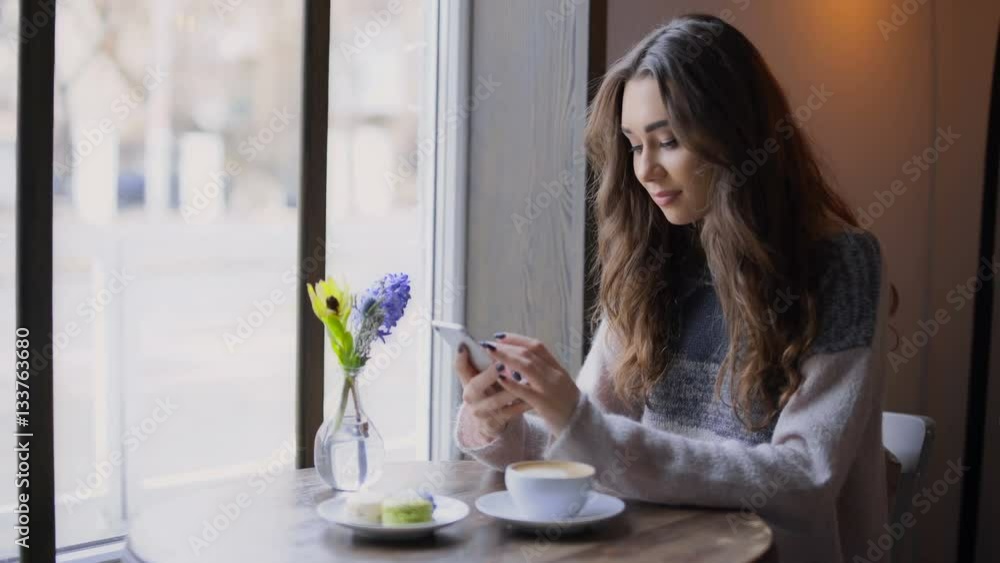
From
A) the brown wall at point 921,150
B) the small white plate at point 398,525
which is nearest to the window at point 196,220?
the small white plate at point 398,525

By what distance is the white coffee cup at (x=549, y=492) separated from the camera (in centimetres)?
133

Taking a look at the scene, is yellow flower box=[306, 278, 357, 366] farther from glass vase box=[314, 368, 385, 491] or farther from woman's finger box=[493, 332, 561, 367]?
woman's finger box=[493, 332, 561, 367]

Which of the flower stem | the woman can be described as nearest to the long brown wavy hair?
the woman

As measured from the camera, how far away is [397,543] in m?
1.31

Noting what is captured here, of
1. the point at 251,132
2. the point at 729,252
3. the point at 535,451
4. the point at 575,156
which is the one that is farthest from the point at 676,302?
the point at 251,132

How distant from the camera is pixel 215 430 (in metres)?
2.24

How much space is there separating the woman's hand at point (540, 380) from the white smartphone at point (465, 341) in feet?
0.09

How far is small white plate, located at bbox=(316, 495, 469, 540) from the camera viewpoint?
4.25 ft

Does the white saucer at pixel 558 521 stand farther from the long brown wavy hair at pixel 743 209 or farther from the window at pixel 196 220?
the window at pixel 196 220

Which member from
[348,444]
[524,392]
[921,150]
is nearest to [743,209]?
[524,392]

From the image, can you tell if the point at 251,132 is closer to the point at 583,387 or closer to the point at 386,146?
the point at 386,146

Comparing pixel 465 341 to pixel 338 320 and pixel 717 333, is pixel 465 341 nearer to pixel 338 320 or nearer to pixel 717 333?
pixel 338 320

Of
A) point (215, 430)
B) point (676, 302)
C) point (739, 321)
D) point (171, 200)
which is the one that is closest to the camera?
point (739, 321)

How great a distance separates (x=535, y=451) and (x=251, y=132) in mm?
961
